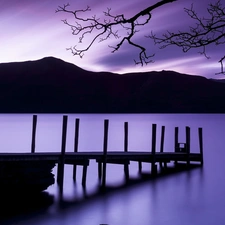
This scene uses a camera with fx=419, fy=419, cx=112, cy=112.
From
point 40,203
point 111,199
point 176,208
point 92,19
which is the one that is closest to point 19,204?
point 40,203

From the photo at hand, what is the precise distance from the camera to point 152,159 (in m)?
19.0

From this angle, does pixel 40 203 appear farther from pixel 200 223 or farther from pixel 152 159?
pixel 152 159

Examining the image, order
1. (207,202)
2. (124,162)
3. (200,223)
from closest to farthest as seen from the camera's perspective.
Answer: (200,223), (207,202), (124,162)

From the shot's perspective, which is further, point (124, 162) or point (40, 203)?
point (124, 162)

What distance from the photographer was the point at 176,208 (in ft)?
45.9

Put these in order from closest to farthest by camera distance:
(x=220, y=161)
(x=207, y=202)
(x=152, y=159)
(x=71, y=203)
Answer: (x=71, y=203) → (x=207, y=202) → (x=152, y=159) → (x=220, y=161)

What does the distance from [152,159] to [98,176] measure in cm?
266

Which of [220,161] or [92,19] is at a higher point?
[92,19]

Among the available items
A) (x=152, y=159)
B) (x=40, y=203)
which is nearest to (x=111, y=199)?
(x=40, y=203)

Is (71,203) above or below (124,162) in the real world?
below

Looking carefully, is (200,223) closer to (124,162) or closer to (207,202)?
(207,202)

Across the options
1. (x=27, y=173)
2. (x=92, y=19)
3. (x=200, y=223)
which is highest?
(x=92, y=19)

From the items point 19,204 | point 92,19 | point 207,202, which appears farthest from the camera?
point 207,202

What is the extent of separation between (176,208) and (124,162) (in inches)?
165
